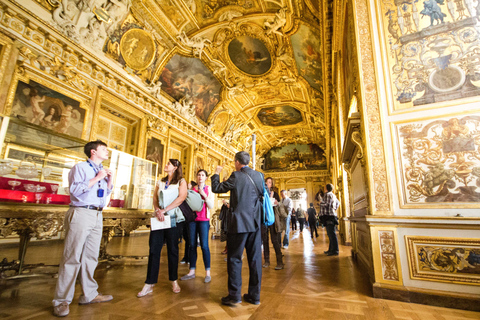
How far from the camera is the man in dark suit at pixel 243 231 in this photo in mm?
2266

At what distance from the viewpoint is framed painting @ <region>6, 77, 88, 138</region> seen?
5.89 metres

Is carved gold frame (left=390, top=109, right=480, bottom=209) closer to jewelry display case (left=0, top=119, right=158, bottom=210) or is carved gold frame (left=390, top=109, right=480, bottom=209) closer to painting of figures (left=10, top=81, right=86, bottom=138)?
jewelry display case (left=0, top=119, right=158, bottom=210)

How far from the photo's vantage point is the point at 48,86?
6.61 metres

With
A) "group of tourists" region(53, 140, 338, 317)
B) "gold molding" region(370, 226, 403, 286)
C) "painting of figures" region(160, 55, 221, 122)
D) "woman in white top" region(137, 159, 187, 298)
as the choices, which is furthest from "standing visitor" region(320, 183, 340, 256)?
"painting of figures" region(160, 55, 221, 122)

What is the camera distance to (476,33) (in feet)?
8.20

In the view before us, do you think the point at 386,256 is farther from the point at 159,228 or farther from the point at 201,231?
the point at 159,228

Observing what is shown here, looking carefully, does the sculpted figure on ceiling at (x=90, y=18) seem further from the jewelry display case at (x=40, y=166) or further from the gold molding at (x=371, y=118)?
the gold molding at (x=371, y=118)

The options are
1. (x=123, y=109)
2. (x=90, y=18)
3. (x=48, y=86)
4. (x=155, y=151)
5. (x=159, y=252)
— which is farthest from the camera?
(x=155, y=151)

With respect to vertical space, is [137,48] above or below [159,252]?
above

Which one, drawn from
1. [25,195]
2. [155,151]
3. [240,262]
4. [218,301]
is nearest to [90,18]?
[155,151]

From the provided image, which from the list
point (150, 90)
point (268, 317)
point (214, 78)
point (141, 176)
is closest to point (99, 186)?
point (268, 317)

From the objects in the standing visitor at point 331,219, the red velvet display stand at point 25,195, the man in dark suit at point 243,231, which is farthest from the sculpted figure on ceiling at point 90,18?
the standing visitor at point 331,219

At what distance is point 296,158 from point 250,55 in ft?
53.7

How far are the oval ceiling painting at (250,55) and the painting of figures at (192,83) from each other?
5.80 ft
